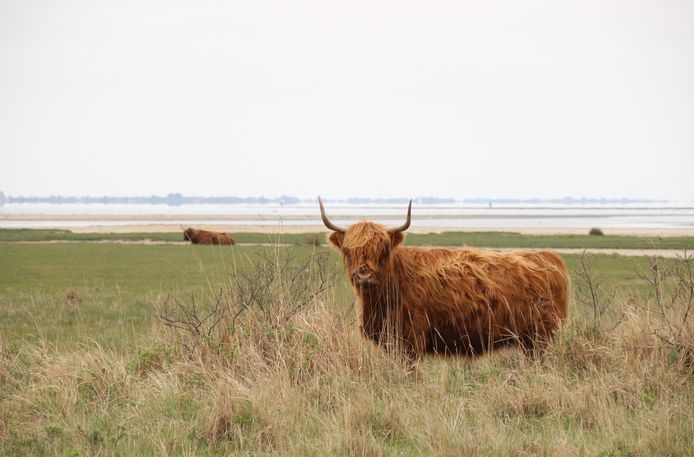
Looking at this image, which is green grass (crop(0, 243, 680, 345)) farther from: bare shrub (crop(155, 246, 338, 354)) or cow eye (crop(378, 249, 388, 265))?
cow eye (crop(378, 249, 388, 265))

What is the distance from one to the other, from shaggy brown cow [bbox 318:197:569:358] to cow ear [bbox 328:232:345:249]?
10 mm

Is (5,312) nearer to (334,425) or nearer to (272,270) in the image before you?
(272,270)

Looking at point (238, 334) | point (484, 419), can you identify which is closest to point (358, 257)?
point (238, 334)

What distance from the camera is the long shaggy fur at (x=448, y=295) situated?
705 cm

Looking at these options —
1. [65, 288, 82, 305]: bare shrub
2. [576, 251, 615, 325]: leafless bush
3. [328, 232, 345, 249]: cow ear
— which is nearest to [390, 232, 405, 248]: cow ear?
[328, 232, 345, 249]: cow ear

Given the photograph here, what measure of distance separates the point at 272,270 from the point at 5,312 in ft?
25.8

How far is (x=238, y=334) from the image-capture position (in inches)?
291

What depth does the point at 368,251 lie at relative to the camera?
687 centimetres

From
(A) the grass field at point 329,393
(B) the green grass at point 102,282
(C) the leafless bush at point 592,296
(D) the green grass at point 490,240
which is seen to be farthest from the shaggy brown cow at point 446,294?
(D) the green grass at point 490,240

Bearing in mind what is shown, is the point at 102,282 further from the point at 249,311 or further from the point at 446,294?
the point at 446,294

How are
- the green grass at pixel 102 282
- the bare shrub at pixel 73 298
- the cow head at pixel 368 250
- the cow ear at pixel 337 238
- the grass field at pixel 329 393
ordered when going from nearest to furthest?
the grass field at pixel 329 393
the cow head at pixel 368 250
the cow ear at pixel 337 238
the green grass at pixel 102 282
the bare shrub at pixel 73 298

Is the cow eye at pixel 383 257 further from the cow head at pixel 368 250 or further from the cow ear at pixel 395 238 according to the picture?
the cow ear at pixel 395 238

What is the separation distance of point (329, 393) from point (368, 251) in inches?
55.1

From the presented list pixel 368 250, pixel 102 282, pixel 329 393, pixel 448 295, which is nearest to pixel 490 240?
pixel 102 282
